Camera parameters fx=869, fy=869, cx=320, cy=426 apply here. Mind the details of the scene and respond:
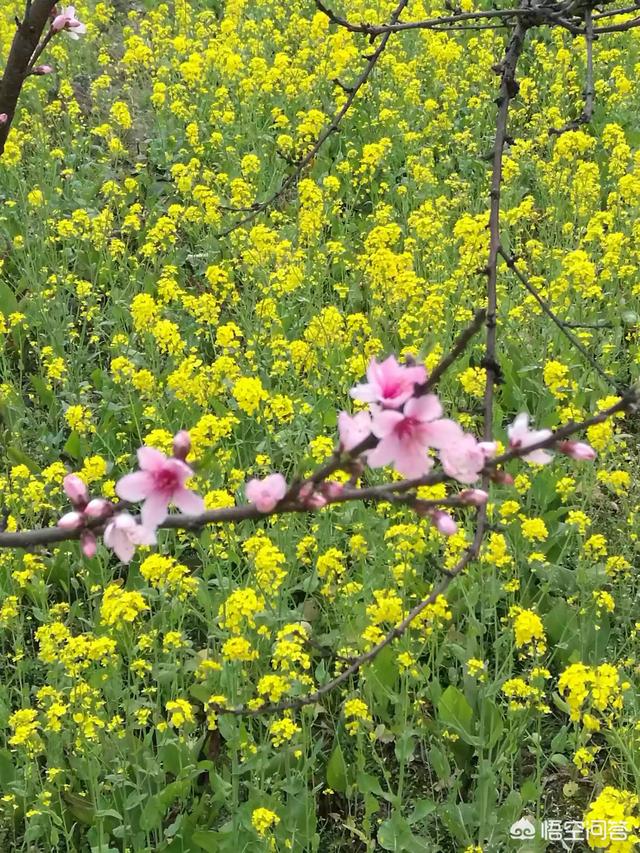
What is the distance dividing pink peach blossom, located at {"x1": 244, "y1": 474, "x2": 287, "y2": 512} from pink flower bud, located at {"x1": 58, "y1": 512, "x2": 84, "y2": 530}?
179 millimetres

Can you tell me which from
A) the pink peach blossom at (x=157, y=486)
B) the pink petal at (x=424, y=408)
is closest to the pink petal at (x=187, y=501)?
the pink peach blossom at (x=157, y=486)

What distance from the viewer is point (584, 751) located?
7.14ft

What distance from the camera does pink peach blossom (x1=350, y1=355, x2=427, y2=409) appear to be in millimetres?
846

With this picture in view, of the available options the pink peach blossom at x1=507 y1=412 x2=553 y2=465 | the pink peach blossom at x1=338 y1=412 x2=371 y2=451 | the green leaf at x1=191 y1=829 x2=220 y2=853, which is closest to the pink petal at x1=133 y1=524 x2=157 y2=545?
the pink peach blossom at x1=338 y1=412 x2=371 y2=451

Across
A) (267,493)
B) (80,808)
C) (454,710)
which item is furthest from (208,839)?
(267,493)

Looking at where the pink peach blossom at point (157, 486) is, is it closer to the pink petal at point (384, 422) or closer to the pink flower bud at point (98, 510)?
the pink flower bud at point (98, 510)

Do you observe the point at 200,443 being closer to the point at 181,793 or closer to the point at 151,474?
the point at 181,793

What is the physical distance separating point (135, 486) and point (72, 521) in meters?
0.07

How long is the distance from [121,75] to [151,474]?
7.96m

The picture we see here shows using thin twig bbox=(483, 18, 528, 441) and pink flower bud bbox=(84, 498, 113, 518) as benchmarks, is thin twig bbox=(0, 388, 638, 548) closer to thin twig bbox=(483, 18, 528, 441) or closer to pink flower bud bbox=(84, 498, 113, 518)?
pink flower bud bbox=(84, 498, 113, 518)

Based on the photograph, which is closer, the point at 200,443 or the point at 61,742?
the point at 61,742

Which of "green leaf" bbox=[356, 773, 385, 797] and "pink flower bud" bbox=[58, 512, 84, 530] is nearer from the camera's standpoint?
"pink flower bud" bbox=[58, 512, 84, 530]

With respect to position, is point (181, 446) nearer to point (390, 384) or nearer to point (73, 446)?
point (390, 384)

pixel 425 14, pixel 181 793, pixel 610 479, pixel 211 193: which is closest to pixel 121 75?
pixel 425 14
